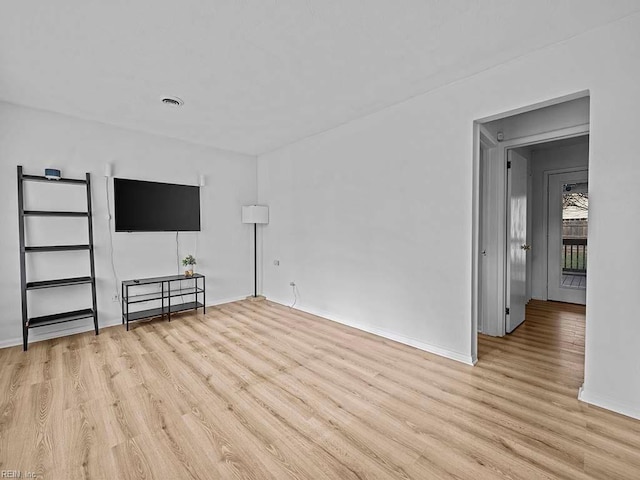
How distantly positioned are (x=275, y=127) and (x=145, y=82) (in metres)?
1.60

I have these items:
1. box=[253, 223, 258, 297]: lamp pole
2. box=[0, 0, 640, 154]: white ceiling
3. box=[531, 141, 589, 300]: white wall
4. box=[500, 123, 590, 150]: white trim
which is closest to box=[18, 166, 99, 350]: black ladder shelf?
box=[0, 0, 640, 154]: white ceiling

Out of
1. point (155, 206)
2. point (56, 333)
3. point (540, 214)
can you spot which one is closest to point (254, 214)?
point (155, 206)

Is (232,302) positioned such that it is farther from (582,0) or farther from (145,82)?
(582,0)

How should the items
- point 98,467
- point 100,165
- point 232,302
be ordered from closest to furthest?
point 98,467 → point 100,165 → point 232,302

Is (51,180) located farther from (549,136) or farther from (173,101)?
(549,136)

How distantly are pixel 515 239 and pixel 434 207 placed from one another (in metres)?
1.42

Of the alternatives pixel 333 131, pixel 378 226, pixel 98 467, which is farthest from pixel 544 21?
pixel 98 467

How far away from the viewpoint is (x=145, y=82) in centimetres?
276

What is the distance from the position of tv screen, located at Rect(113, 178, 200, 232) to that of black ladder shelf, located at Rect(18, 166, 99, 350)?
391mm

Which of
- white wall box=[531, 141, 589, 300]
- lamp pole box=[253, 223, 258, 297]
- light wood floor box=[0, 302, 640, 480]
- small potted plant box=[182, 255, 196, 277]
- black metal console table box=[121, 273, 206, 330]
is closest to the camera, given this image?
light wood floor box=[0, 302, 640, 480]

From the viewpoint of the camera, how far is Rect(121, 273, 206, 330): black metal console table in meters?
3.92

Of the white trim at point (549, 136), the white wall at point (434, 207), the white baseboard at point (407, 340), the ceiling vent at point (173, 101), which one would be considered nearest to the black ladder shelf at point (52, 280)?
the ceiling vent at point (173, 101)

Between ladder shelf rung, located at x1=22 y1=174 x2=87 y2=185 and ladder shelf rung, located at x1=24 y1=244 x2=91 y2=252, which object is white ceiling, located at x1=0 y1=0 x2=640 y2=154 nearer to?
ladder shelf rung, located at x1=22 y1=174 x2=87 y2=185

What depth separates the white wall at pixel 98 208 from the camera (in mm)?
3268
